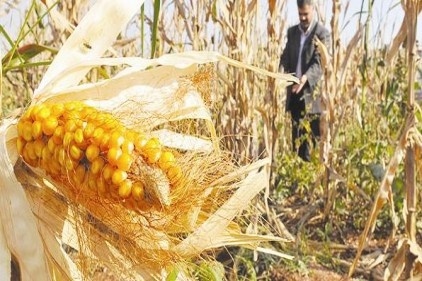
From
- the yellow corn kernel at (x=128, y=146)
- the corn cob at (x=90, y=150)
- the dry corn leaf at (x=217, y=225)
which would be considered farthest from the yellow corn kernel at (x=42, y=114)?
the dry corn leaf at (x=217, y=225)

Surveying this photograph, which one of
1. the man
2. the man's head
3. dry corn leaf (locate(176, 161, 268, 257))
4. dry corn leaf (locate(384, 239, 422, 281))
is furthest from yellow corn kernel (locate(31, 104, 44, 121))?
the man's head

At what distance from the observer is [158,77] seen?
86cm

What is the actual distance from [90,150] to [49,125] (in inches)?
2.3

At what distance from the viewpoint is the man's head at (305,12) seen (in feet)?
14.1

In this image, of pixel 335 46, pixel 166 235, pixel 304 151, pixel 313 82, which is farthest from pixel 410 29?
pixel 304 151

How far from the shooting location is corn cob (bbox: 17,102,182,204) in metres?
0.69

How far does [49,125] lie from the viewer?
73 cm

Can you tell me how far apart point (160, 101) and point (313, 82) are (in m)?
3.55

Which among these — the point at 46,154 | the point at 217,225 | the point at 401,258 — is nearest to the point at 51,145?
the point at 46,154

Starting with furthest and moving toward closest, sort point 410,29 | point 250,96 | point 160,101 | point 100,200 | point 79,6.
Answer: point 250,96
point 79,6
point 410,29
point 160,101
point 100,200

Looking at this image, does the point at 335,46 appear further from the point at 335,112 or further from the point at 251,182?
the point at 251,182

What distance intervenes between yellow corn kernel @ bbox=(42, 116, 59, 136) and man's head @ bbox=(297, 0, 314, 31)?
3.75 meters

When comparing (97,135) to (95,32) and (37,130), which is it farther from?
(95,32)

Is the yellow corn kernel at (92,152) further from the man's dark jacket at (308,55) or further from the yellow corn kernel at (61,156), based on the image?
the man's dark jacket at (308,55)
